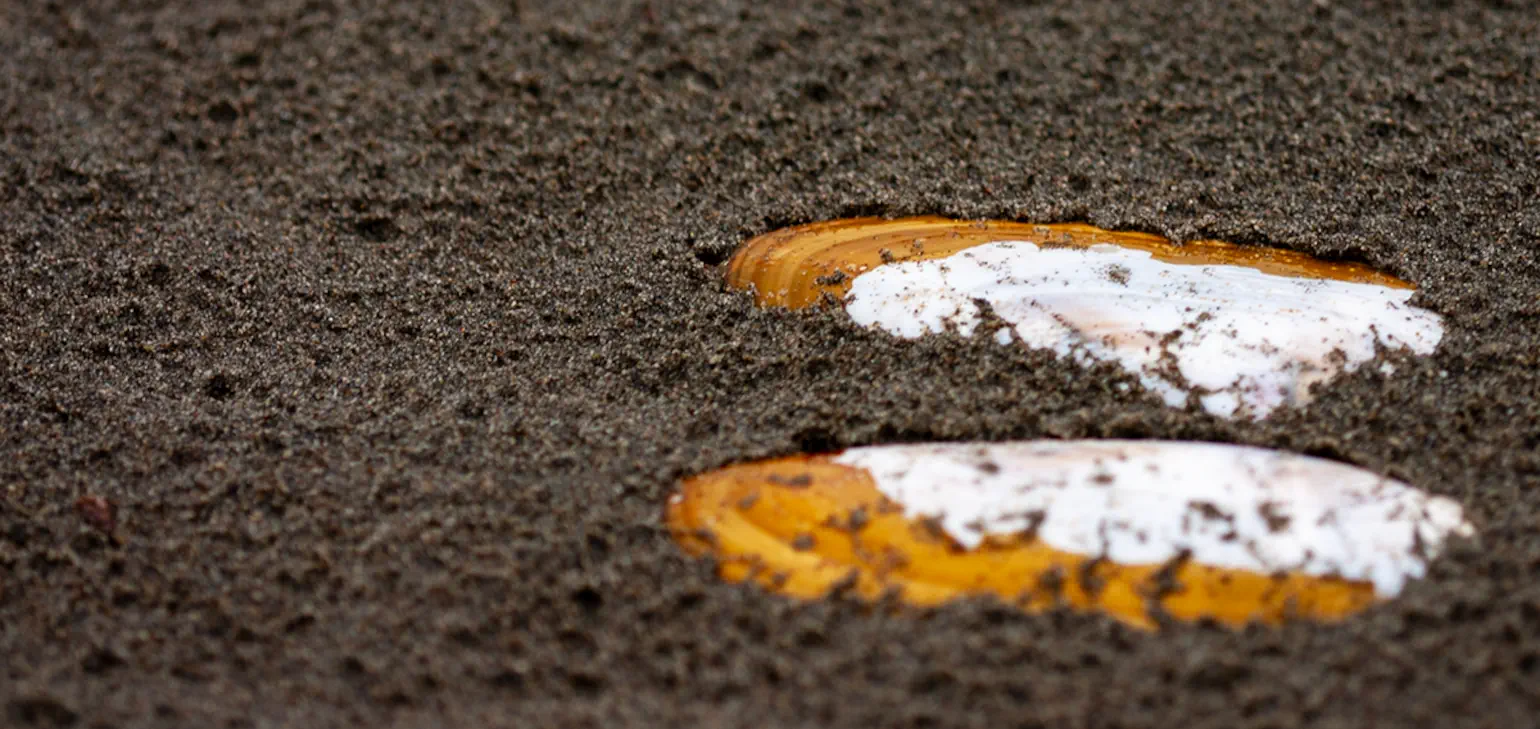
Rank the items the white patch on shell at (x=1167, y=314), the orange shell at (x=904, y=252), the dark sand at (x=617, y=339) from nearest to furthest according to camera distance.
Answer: the dark sand at (x=617, y=339) < the white patch on shell at (x=1167, y=314) < the orange shell at (x=904, y=252)

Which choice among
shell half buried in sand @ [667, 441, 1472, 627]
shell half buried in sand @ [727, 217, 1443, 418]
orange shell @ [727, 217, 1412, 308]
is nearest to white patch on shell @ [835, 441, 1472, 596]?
shell half buried in sand @ [667, 441, 1472, 627]

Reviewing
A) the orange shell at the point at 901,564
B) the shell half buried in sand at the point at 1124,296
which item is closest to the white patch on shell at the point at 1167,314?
the shell half buried in sand at the point at 1124,296

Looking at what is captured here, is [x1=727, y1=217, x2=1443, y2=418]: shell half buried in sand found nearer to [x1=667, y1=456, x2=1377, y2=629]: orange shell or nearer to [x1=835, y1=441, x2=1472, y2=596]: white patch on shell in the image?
[x1=835, y1=441, x2=1472, y2=596]: white patch on shell

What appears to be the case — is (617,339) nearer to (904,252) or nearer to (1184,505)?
(904,252)

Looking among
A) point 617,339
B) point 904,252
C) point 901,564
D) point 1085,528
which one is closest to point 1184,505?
point 1085,528

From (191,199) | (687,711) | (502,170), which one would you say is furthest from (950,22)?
(687,711)

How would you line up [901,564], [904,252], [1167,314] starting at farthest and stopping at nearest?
[904,252] → [1167,314] → [901,564]

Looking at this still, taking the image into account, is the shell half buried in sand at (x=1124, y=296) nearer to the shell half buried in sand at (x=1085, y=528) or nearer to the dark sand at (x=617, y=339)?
the dark sand at (x=617, y=339)
